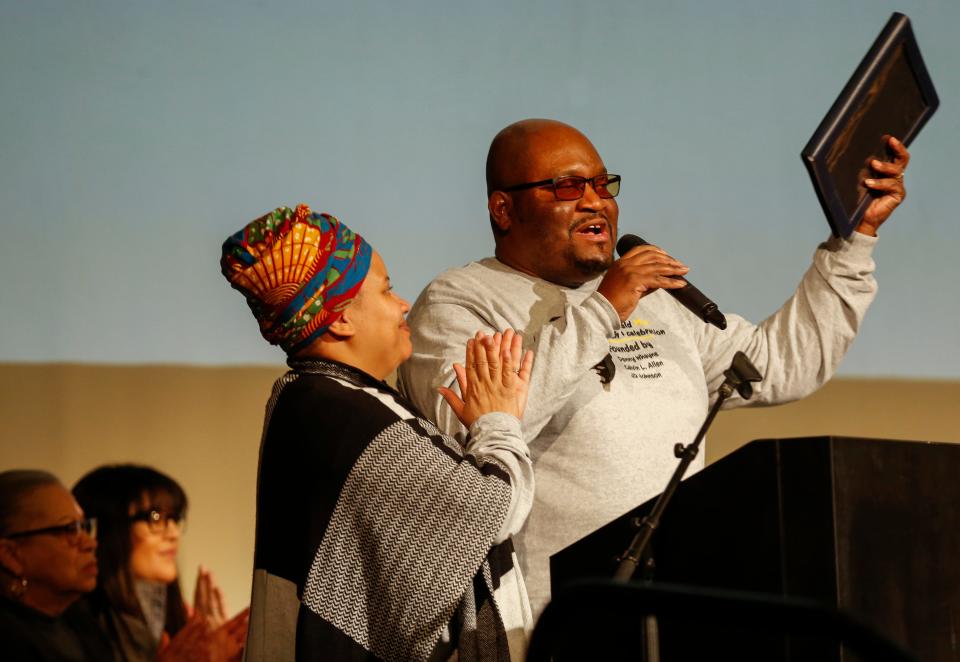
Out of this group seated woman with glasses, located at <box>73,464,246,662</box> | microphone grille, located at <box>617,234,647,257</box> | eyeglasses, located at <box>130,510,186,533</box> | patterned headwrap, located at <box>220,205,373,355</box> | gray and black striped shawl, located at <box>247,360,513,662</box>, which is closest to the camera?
gray and black striped shawl, located at <box>247,360,513,662</box>

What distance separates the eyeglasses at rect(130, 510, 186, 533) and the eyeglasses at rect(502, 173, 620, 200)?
1508 mm

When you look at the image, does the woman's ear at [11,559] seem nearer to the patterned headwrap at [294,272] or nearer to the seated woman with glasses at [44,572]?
the seated woman with glasses at [44,572]

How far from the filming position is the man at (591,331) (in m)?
2.26

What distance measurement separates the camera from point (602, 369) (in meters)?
2.42

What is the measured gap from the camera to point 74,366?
338 cm

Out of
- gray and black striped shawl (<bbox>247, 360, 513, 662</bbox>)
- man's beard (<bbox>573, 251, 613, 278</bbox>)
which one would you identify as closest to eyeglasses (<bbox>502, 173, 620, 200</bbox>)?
man's beard (<bbox>573, 251, 613, 278</bbox>)

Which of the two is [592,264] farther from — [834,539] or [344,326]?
[834,539]

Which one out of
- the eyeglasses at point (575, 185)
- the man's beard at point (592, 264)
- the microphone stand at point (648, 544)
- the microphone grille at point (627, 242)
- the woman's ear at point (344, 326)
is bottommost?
the microphone stand at point (648, 544)

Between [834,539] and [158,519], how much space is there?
2.30 metres

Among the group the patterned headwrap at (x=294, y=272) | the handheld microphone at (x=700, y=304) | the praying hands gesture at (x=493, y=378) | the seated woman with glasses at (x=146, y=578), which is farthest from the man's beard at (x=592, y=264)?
the seated woman with glasses at (x=146, y=578)

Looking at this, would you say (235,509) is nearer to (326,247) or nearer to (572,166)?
(572,166)

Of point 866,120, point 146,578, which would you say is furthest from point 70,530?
point 866,120

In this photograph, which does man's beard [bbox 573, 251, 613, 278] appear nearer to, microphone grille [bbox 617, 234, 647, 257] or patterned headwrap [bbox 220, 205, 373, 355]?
microphone grille [bbox 617, 234, 647, 257]

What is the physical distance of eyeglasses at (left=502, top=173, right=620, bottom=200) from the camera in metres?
2.62
